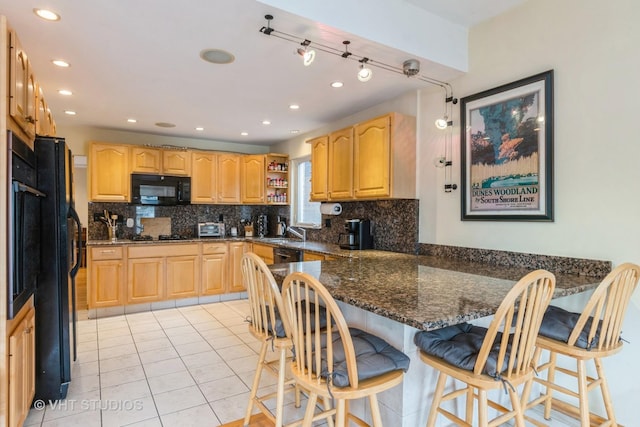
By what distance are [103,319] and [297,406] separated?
313 centimetres

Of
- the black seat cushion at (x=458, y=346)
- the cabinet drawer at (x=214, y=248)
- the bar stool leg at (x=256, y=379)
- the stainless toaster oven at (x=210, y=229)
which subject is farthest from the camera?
the stainless toaster oven at (x=210, y=229)

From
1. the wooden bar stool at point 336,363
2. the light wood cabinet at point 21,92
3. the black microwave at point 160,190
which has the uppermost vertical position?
the light wood cabinet at point 21,92

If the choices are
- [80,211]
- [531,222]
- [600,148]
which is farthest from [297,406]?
[80,211]

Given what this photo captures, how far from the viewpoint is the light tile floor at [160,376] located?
223cm

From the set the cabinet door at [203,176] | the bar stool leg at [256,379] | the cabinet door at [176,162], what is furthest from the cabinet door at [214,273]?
the bar stool leg at [256,379]

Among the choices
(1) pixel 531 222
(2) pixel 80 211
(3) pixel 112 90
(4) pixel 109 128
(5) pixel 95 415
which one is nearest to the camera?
(5) pixel 95 415

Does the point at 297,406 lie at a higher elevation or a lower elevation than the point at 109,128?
lower

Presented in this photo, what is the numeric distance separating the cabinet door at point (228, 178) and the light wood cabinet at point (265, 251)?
0.90 m

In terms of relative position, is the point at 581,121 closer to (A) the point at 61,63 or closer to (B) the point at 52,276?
(B) the point at 52,276

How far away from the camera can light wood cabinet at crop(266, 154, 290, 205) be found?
5516mm

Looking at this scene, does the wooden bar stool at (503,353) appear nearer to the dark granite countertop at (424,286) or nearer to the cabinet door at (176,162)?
the dark granite countertop at (424,286)

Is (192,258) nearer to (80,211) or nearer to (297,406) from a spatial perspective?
(80,211)

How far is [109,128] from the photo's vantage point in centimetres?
486

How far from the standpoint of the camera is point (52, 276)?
2367mm
